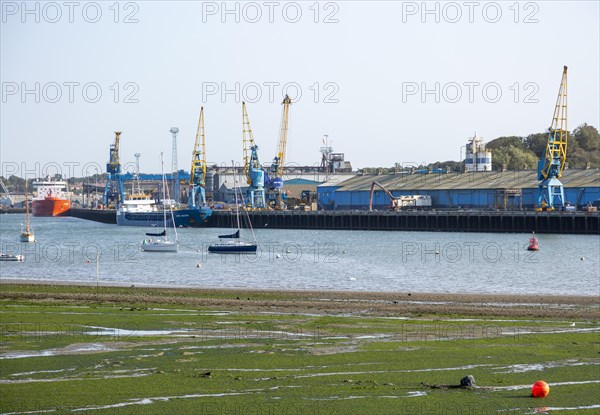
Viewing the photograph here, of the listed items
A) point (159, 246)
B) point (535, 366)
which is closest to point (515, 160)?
point (159, 246)

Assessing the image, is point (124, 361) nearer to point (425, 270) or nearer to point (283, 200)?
point (425, 270)

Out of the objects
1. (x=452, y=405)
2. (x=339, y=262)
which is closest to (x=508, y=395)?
(x=452, y=405)

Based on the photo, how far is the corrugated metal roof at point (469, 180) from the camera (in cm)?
14262

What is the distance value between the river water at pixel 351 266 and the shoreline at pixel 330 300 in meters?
4.47

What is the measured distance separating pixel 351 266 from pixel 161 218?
101944 mm

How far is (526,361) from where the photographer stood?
26.8 meters

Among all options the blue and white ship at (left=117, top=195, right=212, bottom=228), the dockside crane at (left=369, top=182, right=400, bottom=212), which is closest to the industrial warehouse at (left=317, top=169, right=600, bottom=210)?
the dockside crane at (left=369, top=182, right=400, bottom=212)

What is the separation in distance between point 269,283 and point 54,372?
31.9 m

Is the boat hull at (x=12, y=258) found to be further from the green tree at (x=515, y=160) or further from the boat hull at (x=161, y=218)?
the green tree at (x=515, y=160)

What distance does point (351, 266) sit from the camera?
70875 mm

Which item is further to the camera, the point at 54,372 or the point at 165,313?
the point at 165,313

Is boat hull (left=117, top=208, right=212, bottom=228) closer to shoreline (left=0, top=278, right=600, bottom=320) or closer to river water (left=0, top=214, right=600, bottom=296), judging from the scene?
river water (left=0, top=214, right=600, bottom=296)

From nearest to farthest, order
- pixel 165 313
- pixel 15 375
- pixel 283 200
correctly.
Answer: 1. pixel 15 375
2. pixel 165 313
3. pixel 283 200

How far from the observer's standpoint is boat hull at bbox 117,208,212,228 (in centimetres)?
15900
